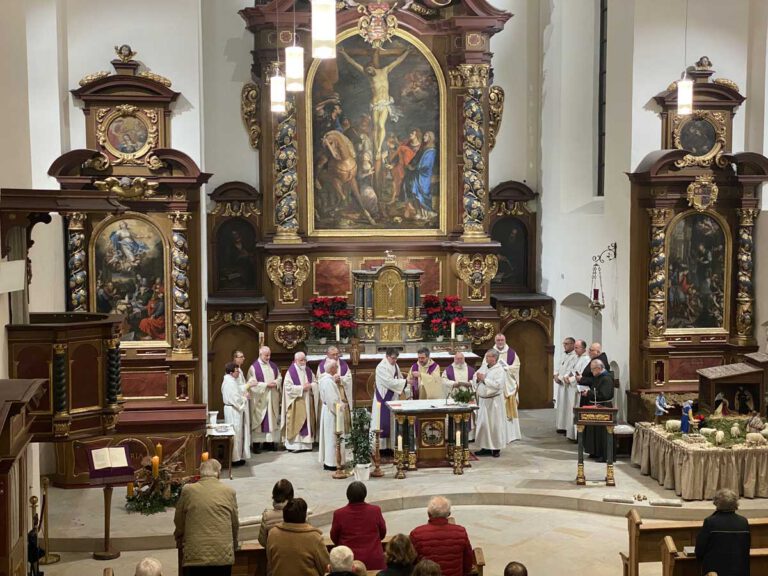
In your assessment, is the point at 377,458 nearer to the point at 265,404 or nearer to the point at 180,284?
the point at 265,404

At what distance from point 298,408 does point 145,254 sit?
3733 mm

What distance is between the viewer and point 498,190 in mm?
22188

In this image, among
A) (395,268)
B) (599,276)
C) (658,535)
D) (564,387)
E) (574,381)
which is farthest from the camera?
(395,268)

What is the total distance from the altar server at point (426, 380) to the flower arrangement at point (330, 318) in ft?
6.71

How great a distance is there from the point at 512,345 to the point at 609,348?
135 inches

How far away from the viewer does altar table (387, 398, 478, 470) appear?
16.6m

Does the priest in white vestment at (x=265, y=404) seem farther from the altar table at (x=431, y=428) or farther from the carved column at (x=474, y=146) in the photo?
the carved column at (x=474, y=146)

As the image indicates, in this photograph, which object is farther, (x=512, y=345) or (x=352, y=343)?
(x=512, y=345)

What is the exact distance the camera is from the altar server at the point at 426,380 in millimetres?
17953

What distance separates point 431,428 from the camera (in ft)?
55.6

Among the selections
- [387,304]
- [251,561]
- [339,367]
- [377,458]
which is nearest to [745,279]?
[387,304]

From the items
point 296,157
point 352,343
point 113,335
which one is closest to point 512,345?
point 352,343

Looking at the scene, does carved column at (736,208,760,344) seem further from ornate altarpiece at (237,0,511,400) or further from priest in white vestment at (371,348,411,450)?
priest in white vestment at (371,348,411,450)

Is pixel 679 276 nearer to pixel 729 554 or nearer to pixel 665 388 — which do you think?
pixel 665 388
